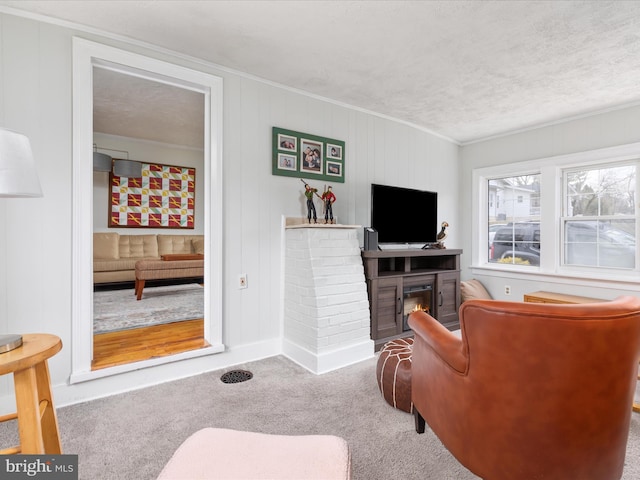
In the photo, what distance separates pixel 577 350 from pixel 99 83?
4.08 meters

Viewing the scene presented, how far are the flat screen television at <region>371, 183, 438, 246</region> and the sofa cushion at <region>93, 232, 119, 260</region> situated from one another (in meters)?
4.24

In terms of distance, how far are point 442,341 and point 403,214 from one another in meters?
2.40

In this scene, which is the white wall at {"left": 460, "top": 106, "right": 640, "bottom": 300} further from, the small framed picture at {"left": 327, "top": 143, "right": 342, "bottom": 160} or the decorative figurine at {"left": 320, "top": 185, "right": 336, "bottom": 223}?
the decorative figurine at {"left": 320, "top": 185, "right": 336, "bottom": 223}

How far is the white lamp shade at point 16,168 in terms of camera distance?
119cm

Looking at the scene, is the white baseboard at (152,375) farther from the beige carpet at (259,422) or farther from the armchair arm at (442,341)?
the armchair arm at (442,341)

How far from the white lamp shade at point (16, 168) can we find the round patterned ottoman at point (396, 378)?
195 centimetres

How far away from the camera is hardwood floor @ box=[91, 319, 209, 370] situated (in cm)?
235

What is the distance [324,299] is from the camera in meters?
2.65

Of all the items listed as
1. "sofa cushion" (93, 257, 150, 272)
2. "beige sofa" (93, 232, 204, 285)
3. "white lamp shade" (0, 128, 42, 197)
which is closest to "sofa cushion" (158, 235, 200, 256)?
"beige sofa" (93, 232, 204, 285)

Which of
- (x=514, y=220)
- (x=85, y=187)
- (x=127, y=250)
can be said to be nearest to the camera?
(x=85, y=187)

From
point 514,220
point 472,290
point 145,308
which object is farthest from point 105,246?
point 514,220

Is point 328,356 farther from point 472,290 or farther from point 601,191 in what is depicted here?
point 601,191

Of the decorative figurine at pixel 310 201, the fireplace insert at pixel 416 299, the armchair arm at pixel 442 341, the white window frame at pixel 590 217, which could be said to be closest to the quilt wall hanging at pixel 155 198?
the decorative figurine at pixel 310 201

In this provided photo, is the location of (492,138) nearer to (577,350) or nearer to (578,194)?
(578,194)
